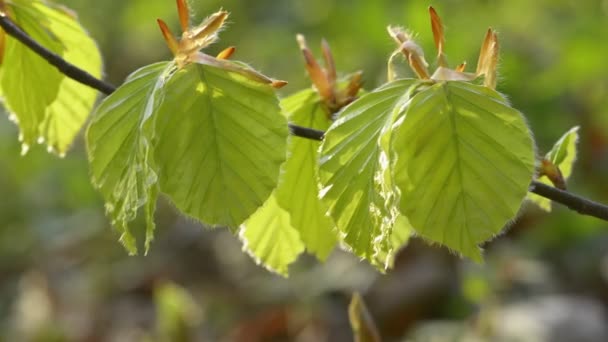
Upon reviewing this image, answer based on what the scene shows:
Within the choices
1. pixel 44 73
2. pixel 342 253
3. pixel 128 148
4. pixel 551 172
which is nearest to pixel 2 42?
pixel 44 73

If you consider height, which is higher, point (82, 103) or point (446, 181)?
point (446, 181)

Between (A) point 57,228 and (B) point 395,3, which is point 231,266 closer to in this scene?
(A) point 57,228

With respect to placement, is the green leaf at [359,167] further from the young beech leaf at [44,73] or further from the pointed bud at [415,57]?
the young beech leaf at [44,73]

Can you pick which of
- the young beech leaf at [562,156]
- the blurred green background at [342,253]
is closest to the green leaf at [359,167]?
the young beech leaf at [562,156]

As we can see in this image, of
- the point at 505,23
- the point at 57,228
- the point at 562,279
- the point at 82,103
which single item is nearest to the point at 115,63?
the point at 57,228

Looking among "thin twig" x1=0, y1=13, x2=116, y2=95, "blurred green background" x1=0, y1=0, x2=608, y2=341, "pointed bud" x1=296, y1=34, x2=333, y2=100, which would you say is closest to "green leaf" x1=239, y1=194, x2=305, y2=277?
"pointed bud" x1=296, y1=34, x2=333, y2=100
